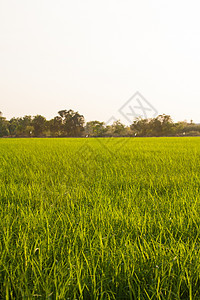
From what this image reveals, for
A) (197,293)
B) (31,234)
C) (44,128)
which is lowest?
(197,293)

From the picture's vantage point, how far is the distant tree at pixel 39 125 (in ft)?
144

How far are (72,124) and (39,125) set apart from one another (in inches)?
253

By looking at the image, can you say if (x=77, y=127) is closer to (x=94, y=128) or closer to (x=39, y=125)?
(x=94, y=128)

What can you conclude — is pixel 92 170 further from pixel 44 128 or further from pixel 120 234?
pixel 44 128

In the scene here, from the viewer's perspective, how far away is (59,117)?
4397cm

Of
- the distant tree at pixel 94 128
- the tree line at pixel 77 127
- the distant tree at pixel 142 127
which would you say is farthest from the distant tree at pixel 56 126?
the distant tree at pixel 142 127

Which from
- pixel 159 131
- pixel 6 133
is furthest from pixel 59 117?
pixel 159 131

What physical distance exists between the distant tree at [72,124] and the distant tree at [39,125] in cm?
388

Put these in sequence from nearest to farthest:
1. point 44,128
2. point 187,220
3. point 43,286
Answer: point 43,286, point 187,220, point 44,128

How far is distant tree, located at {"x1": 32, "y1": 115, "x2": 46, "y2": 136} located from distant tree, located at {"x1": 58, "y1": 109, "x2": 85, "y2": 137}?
3878 millimetres

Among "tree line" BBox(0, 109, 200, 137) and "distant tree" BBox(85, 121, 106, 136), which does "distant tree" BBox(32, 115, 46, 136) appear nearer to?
"tree line" BBox(0, 109, 200, 137)

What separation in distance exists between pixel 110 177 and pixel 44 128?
1668 inches

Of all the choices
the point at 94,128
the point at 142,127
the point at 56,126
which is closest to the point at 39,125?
the point at 56,126

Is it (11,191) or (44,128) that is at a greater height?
(44,128)
